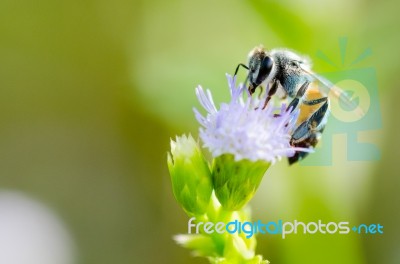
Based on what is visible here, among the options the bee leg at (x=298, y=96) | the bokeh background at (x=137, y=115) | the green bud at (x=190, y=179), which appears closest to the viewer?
the green bud at (x=190, y=179)

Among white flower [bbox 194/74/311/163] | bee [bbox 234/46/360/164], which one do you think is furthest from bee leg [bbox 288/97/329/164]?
white flower [bbox 194/74/311/163]

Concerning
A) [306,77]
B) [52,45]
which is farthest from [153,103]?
[306,77]

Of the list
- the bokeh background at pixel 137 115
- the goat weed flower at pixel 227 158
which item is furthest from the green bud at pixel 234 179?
the bokeh background at pixel 137 115

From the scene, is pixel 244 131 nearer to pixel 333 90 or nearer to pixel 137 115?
pixel 333 90

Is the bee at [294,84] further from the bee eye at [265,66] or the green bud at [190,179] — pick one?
the green bud at [190,179]

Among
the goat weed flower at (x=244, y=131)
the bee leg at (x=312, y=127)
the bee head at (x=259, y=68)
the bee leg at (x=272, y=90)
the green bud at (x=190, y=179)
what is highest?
the bee head at (x=259, y=68)

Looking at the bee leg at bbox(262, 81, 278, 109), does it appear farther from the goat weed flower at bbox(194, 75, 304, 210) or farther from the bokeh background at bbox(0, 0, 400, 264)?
the bokeh background at bbox(0, 0, 400, 264)

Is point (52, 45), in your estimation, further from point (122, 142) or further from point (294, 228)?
point (294, 228)
